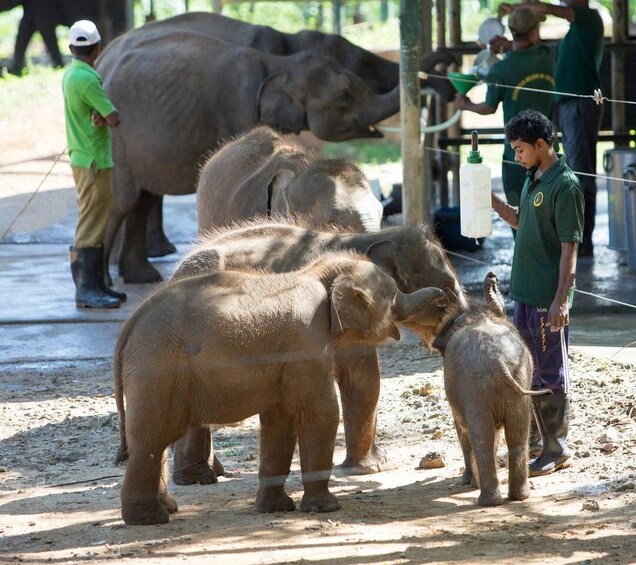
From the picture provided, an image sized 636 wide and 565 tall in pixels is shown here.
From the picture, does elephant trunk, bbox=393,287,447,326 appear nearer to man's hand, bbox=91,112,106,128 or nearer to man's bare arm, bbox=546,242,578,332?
man's bare arm, bbox=546,242,578,332

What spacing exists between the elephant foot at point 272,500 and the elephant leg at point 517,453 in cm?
98

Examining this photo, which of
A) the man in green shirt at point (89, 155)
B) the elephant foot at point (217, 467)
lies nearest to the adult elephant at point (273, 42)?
the man in green shirt at point (89, 155)

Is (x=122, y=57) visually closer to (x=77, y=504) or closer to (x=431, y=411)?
(x=431, y=411)

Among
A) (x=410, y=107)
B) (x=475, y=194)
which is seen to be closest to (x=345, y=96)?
(x=410, y=107)

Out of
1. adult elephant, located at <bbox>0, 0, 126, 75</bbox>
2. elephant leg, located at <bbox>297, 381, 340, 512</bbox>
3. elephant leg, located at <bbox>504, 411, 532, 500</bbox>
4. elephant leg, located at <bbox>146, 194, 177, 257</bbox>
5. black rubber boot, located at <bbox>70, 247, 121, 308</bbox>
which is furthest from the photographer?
adult elephant, located at <bbox>0, 0, 126, 75</bbox>

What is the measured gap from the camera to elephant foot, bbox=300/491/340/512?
5.56 m

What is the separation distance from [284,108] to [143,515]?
6.74m

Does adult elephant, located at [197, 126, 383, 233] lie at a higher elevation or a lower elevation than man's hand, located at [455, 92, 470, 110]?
lower

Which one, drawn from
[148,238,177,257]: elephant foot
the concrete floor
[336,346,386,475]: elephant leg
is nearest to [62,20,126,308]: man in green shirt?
the concrete floor

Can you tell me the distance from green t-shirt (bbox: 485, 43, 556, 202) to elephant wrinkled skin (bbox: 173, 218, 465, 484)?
397 cm

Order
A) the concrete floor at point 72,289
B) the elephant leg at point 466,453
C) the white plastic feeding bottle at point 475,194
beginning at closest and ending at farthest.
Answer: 1. the elephant leg at point 466,453
2. the white plastic feeding bottle at point 475,194
3. the concrete floor at point 72,289

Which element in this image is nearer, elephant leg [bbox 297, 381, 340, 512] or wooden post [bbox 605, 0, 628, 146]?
elephant leg [bbox 297, 381, 340, 512]

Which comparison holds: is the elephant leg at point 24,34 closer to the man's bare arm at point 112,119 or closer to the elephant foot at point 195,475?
the man's bare arm at point 112,119

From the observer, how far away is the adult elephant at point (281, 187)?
6941 millimetres
